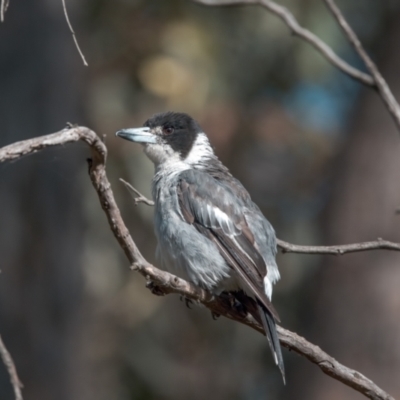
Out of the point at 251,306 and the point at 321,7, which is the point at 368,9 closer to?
the point at 321,7

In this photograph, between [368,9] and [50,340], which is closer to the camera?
[50,340]

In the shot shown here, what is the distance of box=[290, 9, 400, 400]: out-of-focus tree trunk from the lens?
6.84 m

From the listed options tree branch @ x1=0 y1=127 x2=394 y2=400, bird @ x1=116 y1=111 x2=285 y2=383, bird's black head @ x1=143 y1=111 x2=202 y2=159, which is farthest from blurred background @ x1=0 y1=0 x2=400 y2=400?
tree branch @ x1=0 y1=127 x2=394 y2=400

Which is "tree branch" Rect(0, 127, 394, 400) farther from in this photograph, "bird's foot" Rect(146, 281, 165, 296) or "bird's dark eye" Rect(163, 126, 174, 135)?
"bird's dark eye" Rect(163, 126, 174, 135)

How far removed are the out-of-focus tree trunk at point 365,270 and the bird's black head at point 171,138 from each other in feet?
9.42

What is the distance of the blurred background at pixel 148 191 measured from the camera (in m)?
7.25

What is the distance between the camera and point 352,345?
693 centimetres

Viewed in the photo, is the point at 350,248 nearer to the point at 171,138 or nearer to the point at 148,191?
the point at 171,138

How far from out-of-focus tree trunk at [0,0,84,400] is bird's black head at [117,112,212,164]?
113 inches

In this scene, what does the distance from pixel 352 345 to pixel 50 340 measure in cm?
256

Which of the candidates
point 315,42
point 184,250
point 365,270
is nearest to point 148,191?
point 365,270

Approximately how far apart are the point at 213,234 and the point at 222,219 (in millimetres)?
100

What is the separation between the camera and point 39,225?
7.48m

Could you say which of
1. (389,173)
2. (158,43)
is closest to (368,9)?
(158,43)
